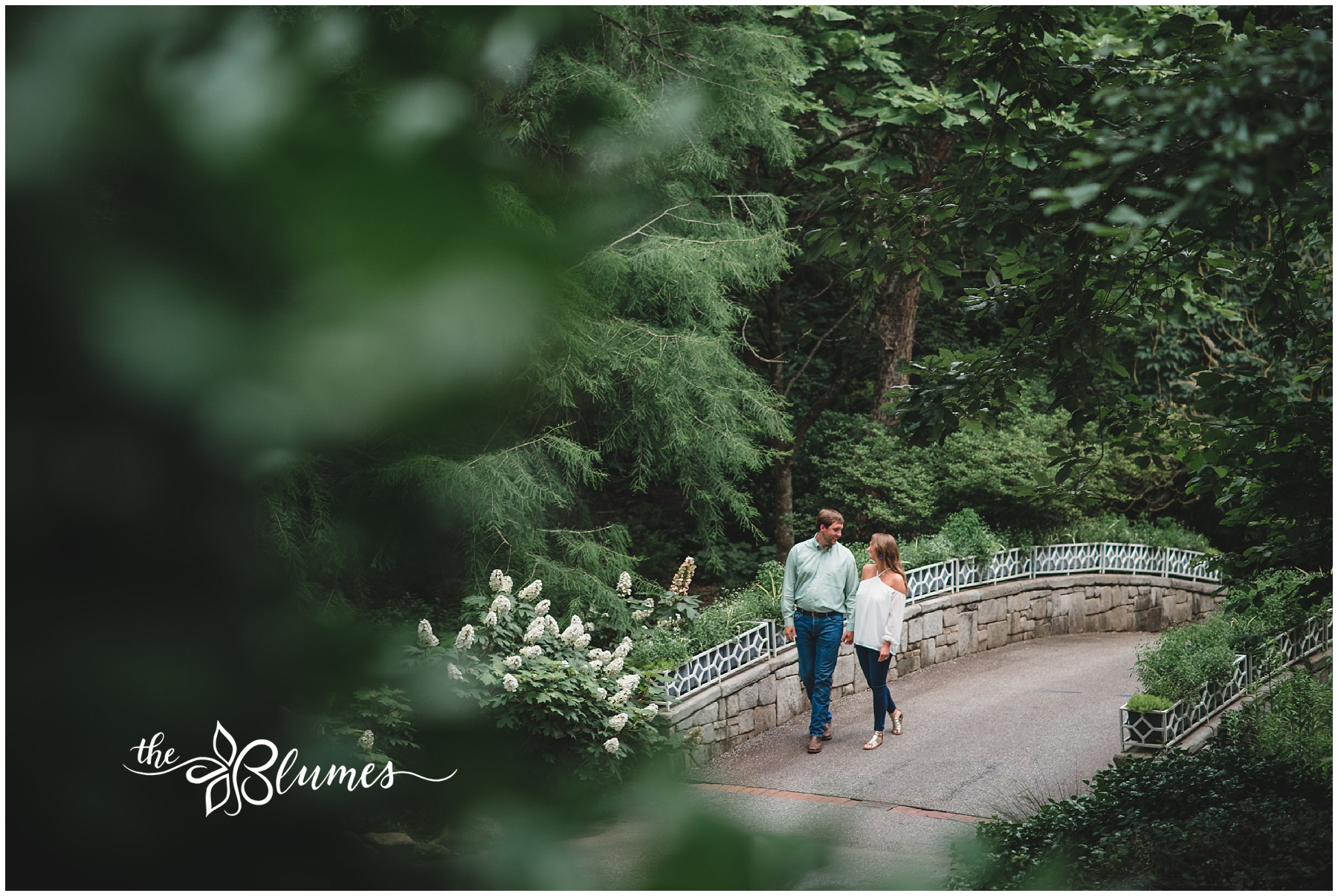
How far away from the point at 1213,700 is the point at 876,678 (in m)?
2.35

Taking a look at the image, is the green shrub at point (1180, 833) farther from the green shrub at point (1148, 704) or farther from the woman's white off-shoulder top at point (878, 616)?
the woman's white off-shoulder top at point (878, 616)

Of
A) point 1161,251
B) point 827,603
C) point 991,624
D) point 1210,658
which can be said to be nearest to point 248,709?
point 1161,251

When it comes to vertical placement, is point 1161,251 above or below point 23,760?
above

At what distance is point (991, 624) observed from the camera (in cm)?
997

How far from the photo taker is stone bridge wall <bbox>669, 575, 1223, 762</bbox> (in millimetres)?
6648

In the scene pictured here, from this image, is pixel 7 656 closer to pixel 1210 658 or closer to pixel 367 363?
pixel 367 363

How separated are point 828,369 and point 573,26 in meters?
13.6

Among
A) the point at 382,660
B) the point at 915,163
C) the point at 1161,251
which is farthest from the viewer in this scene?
the point at 915,163

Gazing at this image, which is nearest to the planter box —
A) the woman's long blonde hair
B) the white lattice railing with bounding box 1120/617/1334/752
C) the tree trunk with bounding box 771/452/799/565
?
the white lattice railing with bounding box 1120/617/1334/752

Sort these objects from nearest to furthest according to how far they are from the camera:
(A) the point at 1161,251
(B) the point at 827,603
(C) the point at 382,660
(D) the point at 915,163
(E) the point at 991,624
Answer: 1. (C) the point at 382,660
2. (A) the point at 1161,251
3. (B) the point at 827,603
4. (E) the point at 991,624
5. (D) the point at 915,163

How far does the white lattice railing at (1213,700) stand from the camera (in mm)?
6051

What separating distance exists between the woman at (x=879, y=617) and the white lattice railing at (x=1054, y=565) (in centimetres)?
215

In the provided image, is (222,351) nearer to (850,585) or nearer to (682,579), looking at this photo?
(850,585)

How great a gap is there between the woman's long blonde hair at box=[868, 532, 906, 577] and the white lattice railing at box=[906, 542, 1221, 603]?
214 cm
